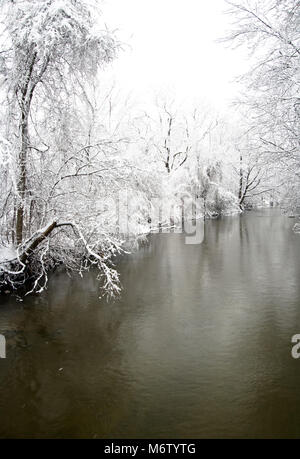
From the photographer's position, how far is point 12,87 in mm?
8406

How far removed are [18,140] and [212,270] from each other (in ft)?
22.5

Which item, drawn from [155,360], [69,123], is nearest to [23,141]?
[69,123]

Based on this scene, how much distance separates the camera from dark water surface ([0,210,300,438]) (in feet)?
13.0

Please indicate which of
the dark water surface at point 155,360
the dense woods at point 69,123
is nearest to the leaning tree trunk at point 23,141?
the dense woods at point 69,123

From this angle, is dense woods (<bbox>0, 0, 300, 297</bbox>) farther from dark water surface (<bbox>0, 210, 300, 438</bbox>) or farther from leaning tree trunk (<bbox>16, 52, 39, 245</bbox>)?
dark water surface (<bbox>0, 210, 300, 438</bbox>)

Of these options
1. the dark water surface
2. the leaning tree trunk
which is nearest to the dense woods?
the leaning tree trunk

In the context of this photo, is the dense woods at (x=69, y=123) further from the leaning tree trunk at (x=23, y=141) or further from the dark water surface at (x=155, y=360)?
the dark water surface at (x=155, y=360)

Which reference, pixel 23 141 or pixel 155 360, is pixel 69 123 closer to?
pixel 23 141

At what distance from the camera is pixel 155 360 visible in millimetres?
5375

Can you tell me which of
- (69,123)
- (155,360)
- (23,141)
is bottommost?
(155,360)

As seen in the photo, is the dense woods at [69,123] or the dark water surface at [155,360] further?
the dense woods at [69,123]

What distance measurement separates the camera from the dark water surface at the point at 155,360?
156 inches

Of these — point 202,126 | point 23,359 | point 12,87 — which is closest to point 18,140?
point 12,87
